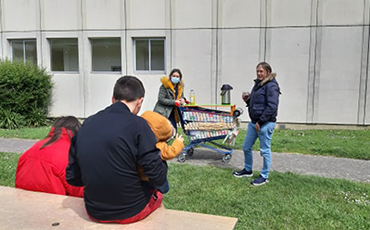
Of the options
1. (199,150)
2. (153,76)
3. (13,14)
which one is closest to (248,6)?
(153,76)

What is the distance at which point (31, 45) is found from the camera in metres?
13.4

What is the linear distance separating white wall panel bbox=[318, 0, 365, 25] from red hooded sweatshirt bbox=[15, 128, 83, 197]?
34.7 feet

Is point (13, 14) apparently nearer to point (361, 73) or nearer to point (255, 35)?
point (255, 35)

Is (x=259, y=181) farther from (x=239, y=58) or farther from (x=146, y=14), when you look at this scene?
(x=146, y=14)

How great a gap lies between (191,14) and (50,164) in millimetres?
9810

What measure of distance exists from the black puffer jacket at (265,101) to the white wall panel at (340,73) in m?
6.96

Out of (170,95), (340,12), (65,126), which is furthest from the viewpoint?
(340,12)

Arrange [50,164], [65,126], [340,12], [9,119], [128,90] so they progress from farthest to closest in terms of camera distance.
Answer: [9,119] → [340,12] → [65,126] → [50,164] → [128,90]

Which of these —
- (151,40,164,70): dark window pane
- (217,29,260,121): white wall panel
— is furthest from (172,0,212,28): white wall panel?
(151,40,164,70): dark window pane

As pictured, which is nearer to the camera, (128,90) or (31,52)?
(128,90)

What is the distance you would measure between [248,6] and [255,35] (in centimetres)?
105

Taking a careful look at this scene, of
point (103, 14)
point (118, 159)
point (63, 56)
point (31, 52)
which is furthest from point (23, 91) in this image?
point (118, 159)

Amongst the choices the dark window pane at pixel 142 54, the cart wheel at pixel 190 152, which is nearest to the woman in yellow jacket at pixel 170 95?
the cart wheel at pixel 190 152

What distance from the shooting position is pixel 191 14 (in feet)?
38.3
